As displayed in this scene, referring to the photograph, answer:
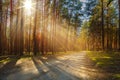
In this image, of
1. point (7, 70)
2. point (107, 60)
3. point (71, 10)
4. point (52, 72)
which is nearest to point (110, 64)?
point (107, 60)

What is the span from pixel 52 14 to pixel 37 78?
134 ft

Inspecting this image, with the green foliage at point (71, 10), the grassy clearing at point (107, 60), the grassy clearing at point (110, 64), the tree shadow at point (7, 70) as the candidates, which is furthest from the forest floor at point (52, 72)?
the green foliage at point (71, 10)

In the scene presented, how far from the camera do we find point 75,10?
2788 inches

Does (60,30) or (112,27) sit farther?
(60,30)

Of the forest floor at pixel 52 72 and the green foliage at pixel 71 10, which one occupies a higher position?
the green foliage at pixel 71 10

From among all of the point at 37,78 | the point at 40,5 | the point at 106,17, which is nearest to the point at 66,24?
the point at 106,17

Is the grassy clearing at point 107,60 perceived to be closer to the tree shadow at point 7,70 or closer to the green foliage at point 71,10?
the tree shadow at point 7,70

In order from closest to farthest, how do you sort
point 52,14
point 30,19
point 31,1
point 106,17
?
point 31,1, point 30,19, point 52,14, point 106,17

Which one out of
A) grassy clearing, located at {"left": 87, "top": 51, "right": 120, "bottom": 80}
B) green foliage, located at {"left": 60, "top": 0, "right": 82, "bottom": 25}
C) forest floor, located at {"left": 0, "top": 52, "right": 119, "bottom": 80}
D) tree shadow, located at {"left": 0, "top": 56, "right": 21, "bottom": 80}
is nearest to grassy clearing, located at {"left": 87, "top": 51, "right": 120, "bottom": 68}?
grassy clearing, located at {"left": 87, "top": 51, "right": 120, "bottom": 80}

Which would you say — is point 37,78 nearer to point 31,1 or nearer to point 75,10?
point 31,1

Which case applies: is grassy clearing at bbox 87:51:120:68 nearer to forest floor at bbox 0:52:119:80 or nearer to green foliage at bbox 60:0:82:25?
forest floor at bbox 0:52:119:80

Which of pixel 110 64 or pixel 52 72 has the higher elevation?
pixel 52 72

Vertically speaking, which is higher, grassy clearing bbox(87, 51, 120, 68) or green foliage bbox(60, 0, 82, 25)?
green foliage bbox(60, 0, 82, 25)

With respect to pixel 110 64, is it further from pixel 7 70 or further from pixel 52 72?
pixel 7 70
